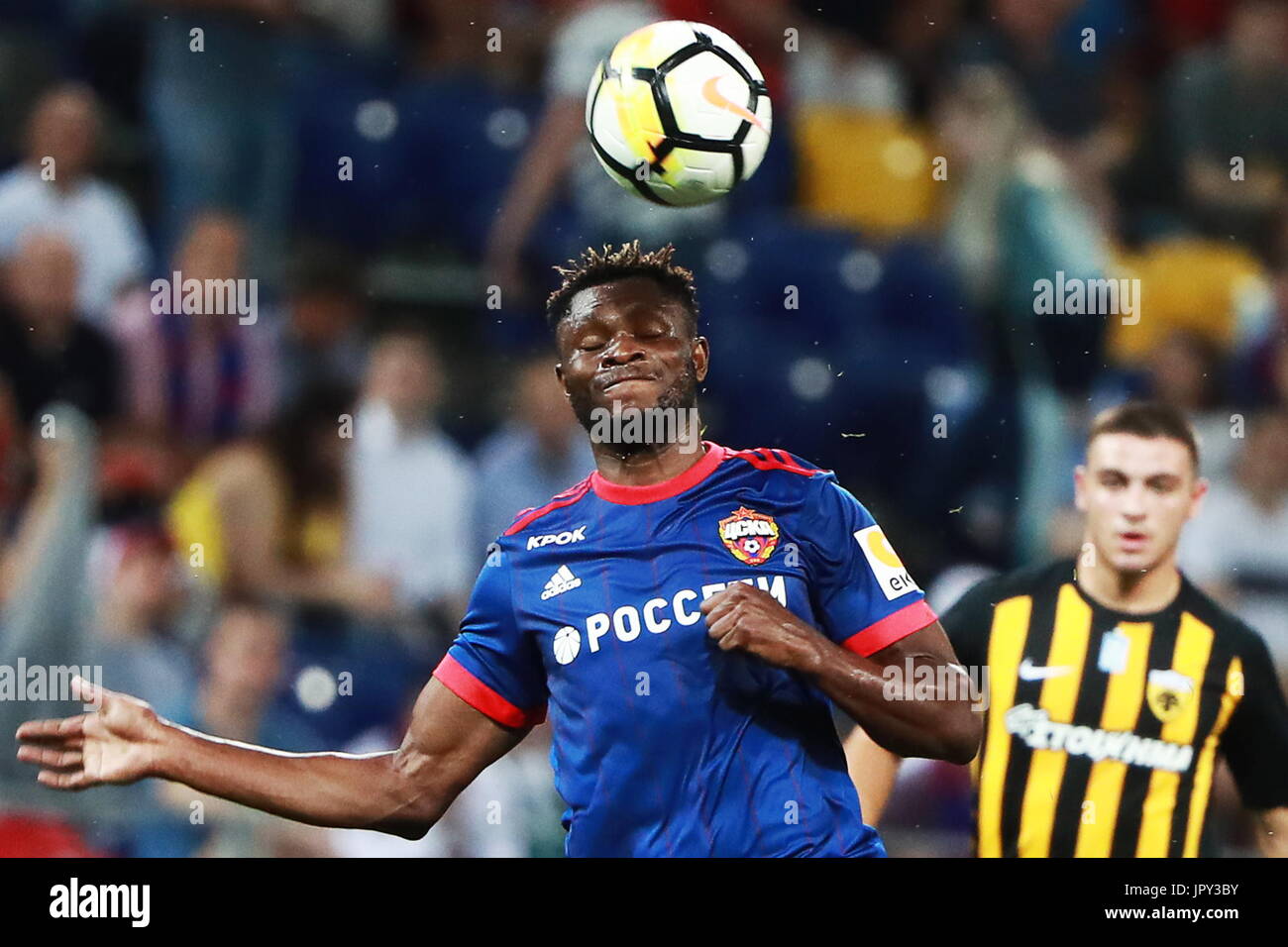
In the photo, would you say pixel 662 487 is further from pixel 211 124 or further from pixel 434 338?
pixel 211 124

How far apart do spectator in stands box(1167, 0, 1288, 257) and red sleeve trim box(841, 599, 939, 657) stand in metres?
5.74

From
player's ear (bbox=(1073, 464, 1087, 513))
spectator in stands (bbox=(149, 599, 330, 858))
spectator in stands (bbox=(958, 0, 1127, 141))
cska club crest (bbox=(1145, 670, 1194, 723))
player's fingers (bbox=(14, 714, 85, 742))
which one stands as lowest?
spectator in stands (bbox=(149, 599, 330, 858))

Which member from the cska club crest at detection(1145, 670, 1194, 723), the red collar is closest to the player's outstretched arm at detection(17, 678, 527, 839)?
the red collar

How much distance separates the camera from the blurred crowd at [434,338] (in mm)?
6152

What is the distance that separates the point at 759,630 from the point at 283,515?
3737mm

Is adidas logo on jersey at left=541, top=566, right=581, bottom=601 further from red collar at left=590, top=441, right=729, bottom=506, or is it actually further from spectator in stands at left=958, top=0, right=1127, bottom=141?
spectator in stands at left=958, top=0, right=1127, bottom=141

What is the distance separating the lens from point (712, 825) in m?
3.45

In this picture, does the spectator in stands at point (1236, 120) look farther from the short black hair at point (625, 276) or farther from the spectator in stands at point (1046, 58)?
the short black hair at point (625, 276)

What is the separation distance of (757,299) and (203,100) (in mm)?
2400

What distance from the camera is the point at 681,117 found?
4121 millimetres

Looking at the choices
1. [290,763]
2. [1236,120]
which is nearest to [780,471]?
[290,763]

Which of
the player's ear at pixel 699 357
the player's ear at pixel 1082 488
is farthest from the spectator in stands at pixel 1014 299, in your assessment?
the player's ear at pixel 699 357

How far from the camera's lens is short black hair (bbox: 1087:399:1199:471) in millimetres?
4738

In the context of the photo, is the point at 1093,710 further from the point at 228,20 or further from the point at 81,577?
the point at 228,20
